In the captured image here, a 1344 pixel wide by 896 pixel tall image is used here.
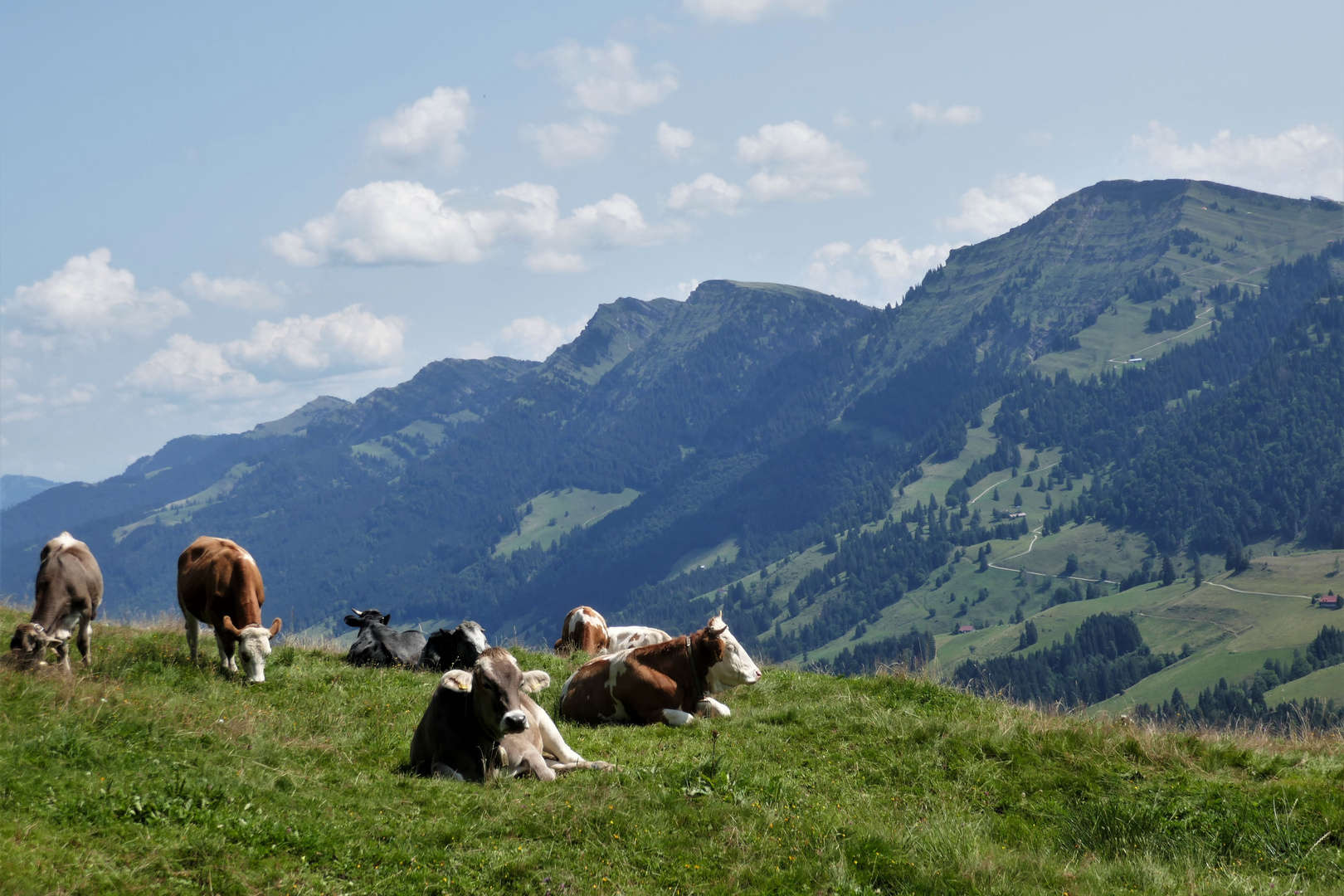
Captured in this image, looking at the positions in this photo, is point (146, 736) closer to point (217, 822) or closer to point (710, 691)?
point (217, 822)

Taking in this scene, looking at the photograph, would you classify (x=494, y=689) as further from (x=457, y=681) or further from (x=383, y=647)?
(x=383, y=647)

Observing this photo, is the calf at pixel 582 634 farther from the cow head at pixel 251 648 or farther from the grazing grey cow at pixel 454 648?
the cow head at pixel 251 648

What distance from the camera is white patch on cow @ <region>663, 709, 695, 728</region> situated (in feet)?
58.0

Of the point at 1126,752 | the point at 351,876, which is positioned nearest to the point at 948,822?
the point at 1126,752

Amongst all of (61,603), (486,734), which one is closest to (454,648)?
(61,603)

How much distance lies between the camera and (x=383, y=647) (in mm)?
24031

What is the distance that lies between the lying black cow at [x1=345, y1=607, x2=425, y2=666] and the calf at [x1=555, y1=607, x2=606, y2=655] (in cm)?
389

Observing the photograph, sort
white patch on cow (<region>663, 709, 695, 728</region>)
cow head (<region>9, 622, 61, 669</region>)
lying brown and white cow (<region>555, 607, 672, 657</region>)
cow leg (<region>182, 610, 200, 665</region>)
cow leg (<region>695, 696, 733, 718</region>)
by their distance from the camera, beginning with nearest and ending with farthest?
cow head (<region>9, 622, 61, 669</region>) → white patch on cow (<region>663, 709, 695, 728</region>) → cow leg (<region>695, 696, 733, 718</region>) → cow leg (<region>182, 610, 200, 665</region>) → lying brown and white cow (<region>555, 607, 672, 657</region>)

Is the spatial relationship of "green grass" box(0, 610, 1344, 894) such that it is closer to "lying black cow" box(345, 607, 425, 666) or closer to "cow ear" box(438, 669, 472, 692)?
"cow ear" box(438, 669, 472, 692)

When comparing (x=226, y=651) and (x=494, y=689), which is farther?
(x=226, y=651)

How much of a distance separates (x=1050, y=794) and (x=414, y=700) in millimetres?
11447

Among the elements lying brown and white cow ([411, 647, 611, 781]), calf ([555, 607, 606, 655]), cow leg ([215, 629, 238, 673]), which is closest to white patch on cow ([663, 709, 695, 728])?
lying brown and white cow ([411, 647, 611, 781])

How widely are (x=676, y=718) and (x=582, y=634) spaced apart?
9.36 metres

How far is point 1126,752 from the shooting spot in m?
13.7
